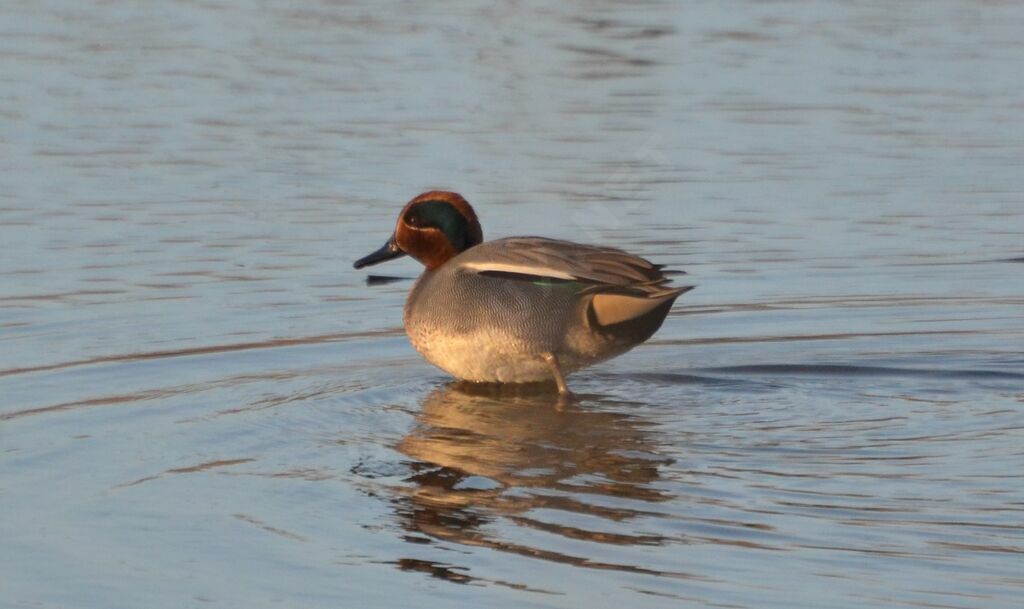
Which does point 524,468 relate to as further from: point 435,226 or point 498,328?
point 435,226

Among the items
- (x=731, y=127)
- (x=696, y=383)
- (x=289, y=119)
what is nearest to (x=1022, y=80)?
(x=731, y=127)

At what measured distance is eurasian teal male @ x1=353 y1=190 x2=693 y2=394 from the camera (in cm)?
766

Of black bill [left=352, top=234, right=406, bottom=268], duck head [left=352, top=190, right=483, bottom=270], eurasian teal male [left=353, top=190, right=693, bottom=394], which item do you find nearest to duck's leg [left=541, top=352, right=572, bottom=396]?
eurasian teal male [left=353, top=190, right=693, bottom=394]

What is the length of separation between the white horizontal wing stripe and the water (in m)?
0.56

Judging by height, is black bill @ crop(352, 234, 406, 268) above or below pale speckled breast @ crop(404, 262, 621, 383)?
above

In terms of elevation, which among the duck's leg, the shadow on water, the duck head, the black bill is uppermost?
the duck head

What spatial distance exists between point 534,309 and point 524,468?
1345 millimetres

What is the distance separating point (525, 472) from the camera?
21.2ft

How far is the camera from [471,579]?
5.22 metres

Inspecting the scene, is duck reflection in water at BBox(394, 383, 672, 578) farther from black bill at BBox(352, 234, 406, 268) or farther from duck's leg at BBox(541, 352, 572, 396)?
black bill at BBox(352, 234, 406, 268)

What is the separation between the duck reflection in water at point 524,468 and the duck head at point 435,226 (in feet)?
2.09

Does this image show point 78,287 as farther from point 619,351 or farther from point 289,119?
point 289,119

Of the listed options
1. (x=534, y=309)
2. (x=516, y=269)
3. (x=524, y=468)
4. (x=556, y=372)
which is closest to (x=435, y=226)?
(x=516, y=269)

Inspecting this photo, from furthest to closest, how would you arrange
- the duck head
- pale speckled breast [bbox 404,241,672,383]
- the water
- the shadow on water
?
1. the duck head
2. pale speckled breast [bbox 404,241,672,383]
3. the shadow on water
4. the water
